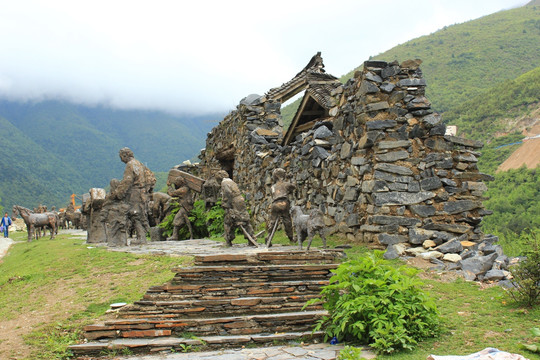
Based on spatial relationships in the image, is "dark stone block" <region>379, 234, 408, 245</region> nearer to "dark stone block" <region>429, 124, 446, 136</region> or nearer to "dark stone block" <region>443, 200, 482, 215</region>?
"dark stone block" <region>443, 200, 482, 215</region>

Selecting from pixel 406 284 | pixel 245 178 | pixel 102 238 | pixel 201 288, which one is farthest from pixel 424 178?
pixel 102 238

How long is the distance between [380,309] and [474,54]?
42193mm

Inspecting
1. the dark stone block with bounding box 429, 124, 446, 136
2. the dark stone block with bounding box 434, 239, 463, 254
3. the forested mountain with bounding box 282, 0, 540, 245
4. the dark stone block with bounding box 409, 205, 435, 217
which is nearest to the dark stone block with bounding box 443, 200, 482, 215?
the dark stone block with bounding box 409, 205, 435, 217

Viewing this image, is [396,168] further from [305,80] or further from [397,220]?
[305,80]

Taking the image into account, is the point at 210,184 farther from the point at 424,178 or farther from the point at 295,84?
the point at 424,178

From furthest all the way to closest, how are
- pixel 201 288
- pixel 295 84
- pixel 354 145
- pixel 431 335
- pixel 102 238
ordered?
pixel 295 84
pixel 102 238
pixel 354 145
pixel 201 288
pixel 431 335

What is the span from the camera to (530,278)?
192 inches

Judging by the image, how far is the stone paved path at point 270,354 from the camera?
440 centimetres

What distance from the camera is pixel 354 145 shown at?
8.97 meters

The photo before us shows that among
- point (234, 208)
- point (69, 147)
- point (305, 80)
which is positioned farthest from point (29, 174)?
point (234, 208)

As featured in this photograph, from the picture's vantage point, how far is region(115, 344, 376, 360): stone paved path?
4.40 metres

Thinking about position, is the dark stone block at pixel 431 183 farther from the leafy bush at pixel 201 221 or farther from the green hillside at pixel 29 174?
the green hillside at pixel 29 174

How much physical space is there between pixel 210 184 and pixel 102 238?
12.9 ft

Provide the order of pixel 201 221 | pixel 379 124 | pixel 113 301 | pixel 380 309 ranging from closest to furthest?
pixel 380 309 < pixel 113 301 < pixel 379 124 < pixel 201 221
